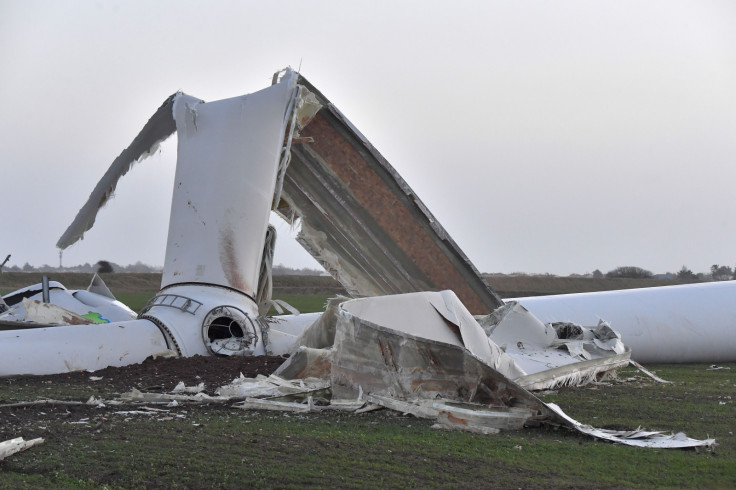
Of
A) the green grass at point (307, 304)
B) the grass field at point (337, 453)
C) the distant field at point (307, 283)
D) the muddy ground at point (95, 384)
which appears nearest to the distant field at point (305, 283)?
the distant field at point (307, 283)

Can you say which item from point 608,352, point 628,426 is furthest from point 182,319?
point 628,426

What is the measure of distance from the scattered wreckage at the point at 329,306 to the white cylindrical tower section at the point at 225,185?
→ 0.7 inches

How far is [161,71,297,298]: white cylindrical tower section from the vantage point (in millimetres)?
12000

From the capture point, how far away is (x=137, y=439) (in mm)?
5910

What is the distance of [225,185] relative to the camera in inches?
485

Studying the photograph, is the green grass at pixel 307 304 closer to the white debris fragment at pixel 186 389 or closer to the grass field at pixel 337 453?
the white debris fragment at pixel 186 389

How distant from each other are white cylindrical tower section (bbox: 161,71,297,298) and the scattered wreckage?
2 centimetres

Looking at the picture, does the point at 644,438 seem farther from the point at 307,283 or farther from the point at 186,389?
the point at 307,283

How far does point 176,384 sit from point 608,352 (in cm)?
502

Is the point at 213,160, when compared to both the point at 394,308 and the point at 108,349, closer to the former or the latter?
the point at 108,349

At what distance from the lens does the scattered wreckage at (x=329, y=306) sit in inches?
285

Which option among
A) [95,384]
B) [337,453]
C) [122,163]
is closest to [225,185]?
[122,163]

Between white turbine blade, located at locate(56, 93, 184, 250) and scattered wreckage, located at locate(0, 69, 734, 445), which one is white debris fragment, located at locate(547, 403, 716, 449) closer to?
scattered wreckage, located at locate(0, 69, 734, 445)

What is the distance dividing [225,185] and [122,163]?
2608mm
